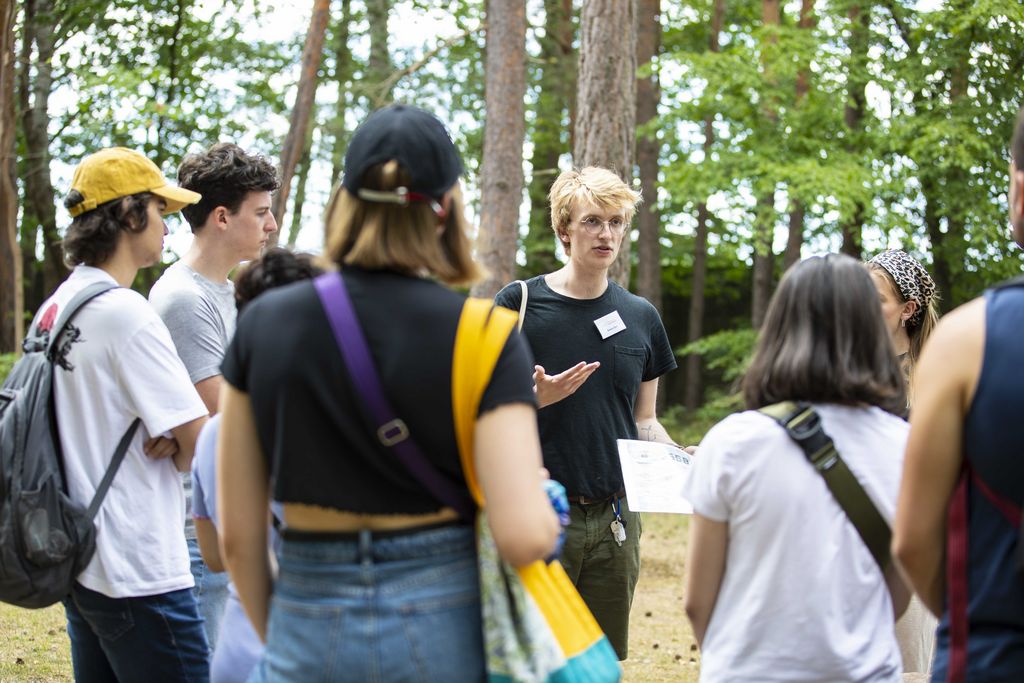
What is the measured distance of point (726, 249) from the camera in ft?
67.1

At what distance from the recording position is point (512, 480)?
6.07ft

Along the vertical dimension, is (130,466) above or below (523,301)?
below

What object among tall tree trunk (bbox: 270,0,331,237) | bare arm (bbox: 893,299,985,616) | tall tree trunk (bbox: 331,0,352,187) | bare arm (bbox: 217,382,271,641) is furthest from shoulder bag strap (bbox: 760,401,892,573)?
tall tree trunk (bbox: 331,0,352,187)

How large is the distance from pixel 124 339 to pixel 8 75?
7001mm

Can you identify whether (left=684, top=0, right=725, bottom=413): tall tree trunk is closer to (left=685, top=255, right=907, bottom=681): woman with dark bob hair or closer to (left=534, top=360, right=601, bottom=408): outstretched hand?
(left=534, top=360, right=601, bottom=408): outstretched hand

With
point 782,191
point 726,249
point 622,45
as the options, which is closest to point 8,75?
point 622,45

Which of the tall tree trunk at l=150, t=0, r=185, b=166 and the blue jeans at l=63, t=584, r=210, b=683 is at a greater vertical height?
the tall tree trunk at l=150, t=0, r=185, b=166

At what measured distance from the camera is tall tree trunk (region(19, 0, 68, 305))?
17.2m

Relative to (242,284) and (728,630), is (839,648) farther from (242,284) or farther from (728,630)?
(242,284)

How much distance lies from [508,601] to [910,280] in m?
2.32

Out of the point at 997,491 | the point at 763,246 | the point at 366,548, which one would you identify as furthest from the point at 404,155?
the point at 763,246

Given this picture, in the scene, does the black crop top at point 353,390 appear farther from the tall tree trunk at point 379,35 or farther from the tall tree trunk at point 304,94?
the tall tree trunk at point 379,35

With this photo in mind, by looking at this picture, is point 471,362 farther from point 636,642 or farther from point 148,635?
point 636,642

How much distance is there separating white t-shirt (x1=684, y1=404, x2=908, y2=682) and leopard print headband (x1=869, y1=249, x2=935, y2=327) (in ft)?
5.15
